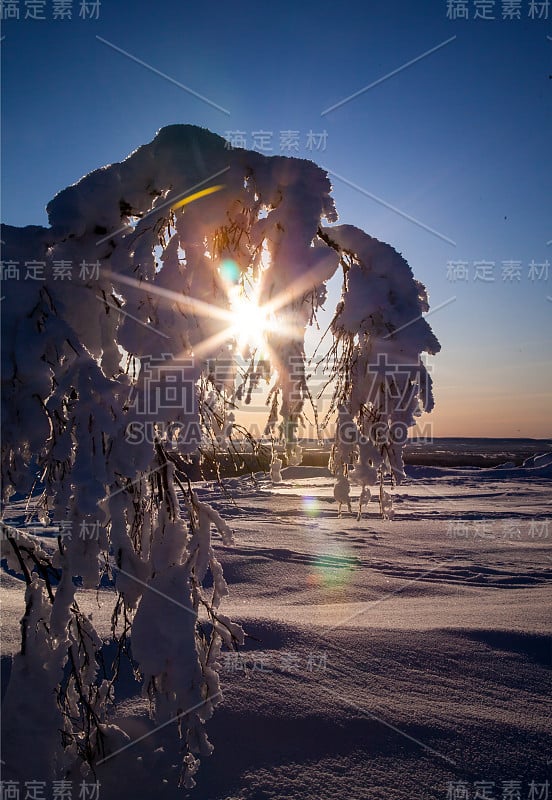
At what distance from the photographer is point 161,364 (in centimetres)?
210

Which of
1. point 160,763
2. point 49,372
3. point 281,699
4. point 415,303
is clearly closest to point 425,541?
point 281,699

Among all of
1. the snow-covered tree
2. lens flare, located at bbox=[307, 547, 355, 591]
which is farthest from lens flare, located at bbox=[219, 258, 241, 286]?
lens flare, located at bbox=[307, 547, 355, 591]

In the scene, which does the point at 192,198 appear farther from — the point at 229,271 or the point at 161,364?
the point at 161,364

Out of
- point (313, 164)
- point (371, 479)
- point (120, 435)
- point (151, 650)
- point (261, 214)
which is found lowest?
point (151, 650)

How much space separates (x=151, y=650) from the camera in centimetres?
219

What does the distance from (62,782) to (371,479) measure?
2302 mm

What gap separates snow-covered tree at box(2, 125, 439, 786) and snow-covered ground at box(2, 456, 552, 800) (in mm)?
453

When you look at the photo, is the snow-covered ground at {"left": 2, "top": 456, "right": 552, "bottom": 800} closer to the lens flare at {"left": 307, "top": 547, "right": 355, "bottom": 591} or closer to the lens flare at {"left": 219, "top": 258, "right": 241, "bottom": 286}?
the lens flare at {"left": 307, "top": 547, "right": 355, "bottom": 591}

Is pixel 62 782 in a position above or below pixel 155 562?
below

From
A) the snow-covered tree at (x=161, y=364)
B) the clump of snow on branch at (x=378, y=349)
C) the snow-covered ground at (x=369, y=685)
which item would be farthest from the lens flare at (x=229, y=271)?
the snow-covered ground at (x=369, y=685)

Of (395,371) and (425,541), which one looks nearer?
(395,371)

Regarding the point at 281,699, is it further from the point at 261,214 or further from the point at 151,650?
the point at 261,214

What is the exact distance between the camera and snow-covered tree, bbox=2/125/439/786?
6.93ft

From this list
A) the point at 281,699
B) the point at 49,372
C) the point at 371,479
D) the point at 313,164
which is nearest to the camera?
the point at 49,372
